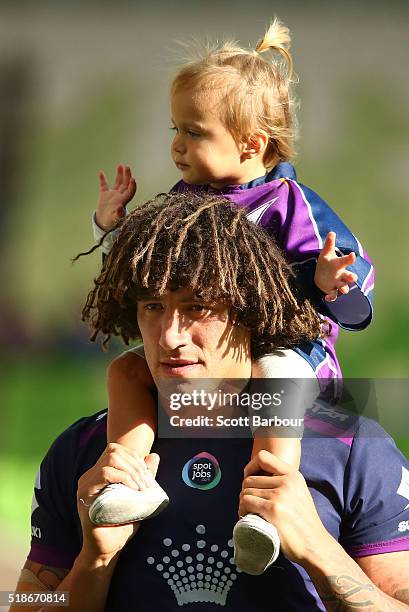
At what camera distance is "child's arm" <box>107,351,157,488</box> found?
1.65 meters

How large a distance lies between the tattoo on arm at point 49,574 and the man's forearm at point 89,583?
3.3 inches

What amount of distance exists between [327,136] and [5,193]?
33.1 inches

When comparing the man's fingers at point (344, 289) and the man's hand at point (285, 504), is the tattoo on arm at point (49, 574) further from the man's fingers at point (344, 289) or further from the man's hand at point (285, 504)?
the man's fingers at point (344, 289)

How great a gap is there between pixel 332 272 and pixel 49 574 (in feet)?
2.30

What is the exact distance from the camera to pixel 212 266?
63.6 inches

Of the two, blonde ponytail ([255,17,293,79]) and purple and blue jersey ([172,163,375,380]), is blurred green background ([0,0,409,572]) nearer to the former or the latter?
blonde ponytail ([255,17,293,79])

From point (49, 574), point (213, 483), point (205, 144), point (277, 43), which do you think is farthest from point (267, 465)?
point (277, 43)

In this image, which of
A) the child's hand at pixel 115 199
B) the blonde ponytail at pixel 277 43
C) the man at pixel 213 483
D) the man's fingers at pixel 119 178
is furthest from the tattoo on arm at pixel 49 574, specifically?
A: the blonde ponytail at pixel 277 43

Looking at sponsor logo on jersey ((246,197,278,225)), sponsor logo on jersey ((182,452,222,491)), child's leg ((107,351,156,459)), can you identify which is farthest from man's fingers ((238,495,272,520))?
sponsor logo on jersey ((246,197,278,225))

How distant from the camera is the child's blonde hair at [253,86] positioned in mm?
1935

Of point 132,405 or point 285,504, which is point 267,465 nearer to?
point 285,504

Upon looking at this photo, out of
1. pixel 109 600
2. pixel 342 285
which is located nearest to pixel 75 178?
pixel 342 285

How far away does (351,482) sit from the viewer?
5.20 feet

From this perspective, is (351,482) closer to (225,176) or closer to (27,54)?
(225,176)
